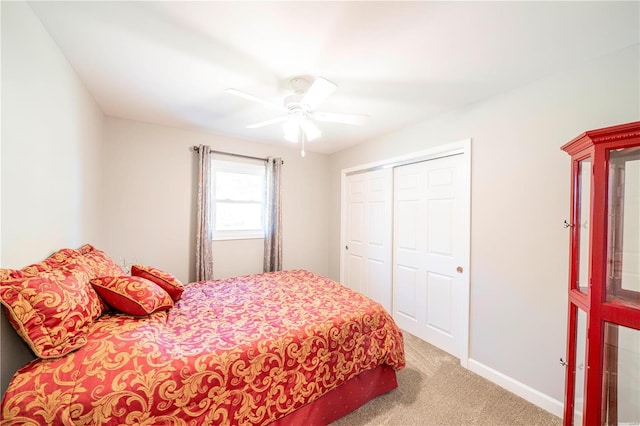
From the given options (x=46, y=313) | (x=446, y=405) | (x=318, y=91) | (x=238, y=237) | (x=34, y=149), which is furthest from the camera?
(x=238, y=237)

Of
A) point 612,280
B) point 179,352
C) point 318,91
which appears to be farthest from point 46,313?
point 612,280

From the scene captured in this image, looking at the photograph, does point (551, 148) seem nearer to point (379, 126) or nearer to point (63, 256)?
point (379, 126)

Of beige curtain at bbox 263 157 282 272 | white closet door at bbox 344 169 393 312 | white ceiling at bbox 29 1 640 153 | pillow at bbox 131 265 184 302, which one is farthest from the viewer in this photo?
beige curtain at bbox 263 157 282 272

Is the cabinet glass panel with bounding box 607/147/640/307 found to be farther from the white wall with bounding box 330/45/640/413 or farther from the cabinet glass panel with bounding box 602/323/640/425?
the white wall with bounding box 330/45/640/413

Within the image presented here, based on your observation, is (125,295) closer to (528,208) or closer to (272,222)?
(272,222)

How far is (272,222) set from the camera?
3.58 meters

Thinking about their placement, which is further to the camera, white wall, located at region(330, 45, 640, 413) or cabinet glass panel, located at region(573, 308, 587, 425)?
white wall, located at region(330, 45, 640, 413)

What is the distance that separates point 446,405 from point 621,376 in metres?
1.01

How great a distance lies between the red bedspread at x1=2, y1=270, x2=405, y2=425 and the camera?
3.17ft

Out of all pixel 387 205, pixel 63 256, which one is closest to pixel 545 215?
pixel 387 205

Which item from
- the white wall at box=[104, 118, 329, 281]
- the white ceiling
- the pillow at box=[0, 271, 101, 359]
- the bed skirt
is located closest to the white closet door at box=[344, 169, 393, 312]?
the white wall at box=[104, 118, 329, 281]

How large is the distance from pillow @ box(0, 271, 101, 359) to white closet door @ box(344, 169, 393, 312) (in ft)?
9.58

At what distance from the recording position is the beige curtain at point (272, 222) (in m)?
3.56

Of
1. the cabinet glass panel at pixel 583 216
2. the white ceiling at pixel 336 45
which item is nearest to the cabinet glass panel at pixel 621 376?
the cabinet glass panel at pixel 583 216
